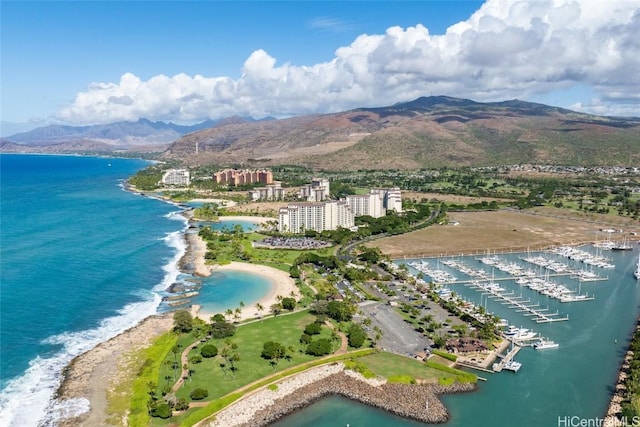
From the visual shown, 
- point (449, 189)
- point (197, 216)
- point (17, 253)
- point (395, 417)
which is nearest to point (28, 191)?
point (197, 216)

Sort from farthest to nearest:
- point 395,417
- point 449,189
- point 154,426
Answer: point 449,189
point 395,417
point 154,426

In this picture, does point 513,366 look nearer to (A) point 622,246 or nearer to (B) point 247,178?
(A) point 622,246

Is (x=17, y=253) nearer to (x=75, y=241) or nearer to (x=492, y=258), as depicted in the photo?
(x=75, y=241)

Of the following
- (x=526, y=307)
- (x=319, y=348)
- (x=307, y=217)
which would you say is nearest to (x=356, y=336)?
(x=319, y=348)

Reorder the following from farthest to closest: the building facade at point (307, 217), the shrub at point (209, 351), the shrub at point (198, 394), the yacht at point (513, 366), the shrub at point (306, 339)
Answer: the building facade at point (307, 217), the shrub at point (306, 339), the shrub at point (209, 351), the yacht at point (513, 366), the shrub at point (198, 394)

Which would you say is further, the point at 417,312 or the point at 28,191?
the point at 28,191

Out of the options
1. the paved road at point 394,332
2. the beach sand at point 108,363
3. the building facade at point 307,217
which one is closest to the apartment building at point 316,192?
the building facade at point 307,217

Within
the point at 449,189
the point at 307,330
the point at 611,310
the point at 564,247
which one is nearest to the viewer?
the point at 307,330

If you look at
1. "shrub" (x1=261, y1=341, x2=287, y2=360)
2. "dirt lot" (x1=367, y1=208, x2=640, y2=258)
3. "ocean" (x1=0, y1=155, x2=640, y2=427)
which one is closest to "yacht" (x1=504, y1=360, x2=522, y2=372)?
"ocean" (x1=0, y1=155, x2=640, y2=427)

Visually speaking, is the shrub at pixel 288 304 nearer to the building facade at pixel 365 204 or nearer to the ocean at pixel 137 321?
the ocean at pixel 137 321
